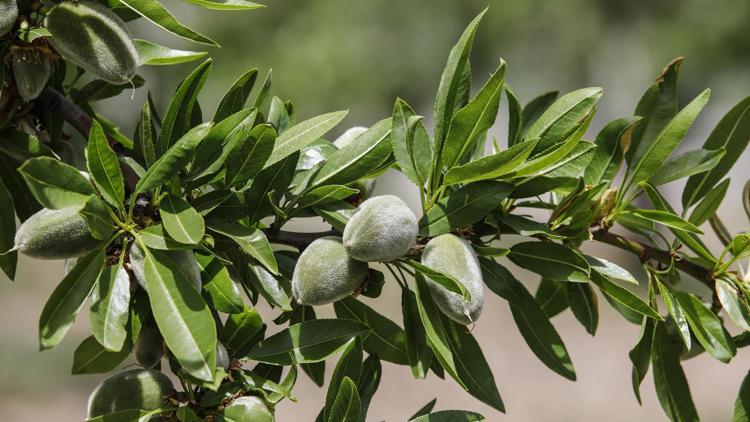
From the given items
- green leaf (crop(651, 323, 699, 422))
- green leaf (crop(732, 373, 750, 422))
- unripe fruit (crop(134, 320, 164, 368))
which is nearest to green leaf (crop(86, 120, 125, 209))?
unripe fruit (crop(134, 320, 164, 368))

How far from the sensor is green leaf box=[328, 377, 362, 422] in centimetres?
64

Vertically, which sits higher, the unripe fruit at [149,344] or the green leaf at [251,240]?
the green leaf at [251,240]

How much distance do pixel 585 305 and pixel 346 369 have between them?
0.97ft

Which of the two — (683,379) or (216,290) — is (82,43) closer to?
(216,290)

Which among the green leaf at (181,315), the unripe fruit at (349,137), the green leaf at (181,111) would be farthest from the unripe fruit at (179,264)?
the unripe fruit at (349,137)

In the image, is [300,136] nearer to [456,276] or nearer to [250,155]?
[250,155]

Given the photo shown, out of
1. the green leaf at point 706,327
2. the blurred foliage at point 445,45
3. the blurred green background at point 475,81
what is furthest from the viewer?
the blurred foliage at point 445,45

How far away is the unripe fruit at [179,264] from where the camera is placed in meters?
0.60

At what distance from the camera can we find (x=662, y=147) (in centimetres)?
78

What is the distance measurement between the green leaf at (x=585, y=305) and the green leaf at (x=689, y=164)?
5.2 inches

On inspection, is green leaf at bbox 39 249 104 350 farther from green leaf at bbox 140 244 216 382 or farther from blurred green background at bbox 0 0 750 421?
blurred green background at bbox 0 0 750 421

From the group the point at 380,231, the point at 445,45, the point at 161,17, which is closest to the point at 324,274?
the point at 380,231

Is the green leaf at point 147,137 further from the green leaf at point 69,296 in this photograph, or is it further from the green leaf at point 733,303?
the green leaf at point 733,303

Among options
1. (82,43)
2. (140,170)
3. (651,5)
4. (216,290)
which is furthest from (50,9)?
(651,5)
